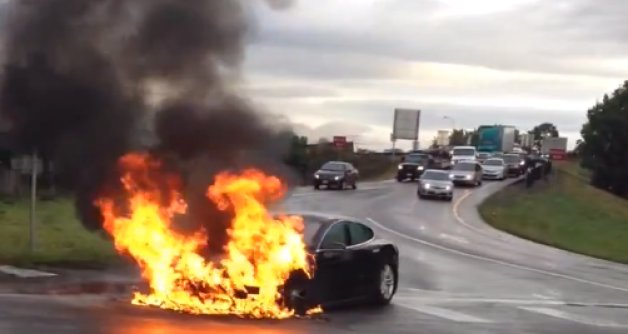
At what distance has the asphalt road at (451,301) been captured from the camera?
12992mm

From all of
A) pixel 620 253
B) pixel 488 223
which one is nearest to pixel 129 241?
pixel 620 253

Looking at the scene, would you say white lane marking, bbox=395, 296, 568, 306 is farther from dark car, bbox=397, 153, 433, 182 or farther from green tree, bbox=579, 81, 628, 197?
green tree, bbox=579, 81, 628, 197

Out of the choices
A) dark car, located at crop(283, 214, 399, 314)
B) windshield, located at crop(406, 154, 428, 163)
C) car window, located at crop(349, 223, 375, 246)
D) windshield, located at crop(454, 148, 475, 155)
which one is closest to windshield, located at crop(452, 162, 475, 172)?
windshield, located at crop(406, 154, 428, 163)

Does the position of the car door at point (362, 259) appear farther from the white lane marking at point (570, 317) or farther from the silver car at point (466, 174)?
the silver car at point (466, 174)

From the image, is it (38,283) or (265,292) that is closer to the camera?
(265,292)

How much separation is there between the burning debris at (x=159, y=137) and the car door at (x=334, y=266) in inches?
17.7

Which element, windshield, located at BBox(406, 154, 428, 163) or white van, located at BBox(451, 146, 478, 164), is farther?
white van, located at BBox(451, 146, 478, 164)

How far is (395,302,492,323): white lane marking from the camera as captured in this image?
15.7 meters

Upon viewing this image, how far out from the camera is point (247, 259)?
1405cm

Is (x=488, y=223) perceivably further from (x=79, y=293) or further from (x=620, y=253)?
(x=79, y=293)

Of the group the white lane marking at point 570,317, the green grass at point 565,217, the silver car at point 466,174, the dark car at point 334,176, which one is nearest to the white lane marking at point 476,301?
the white lane marking at point 570,317

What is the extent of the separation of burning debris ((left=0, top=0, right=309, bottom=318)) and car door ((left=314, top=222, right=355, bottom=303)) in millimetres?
449

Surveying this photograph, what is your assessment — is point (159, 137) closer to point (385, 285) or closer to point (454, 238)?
point (385, 285)

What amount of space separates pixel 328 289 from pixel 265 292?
135cm
